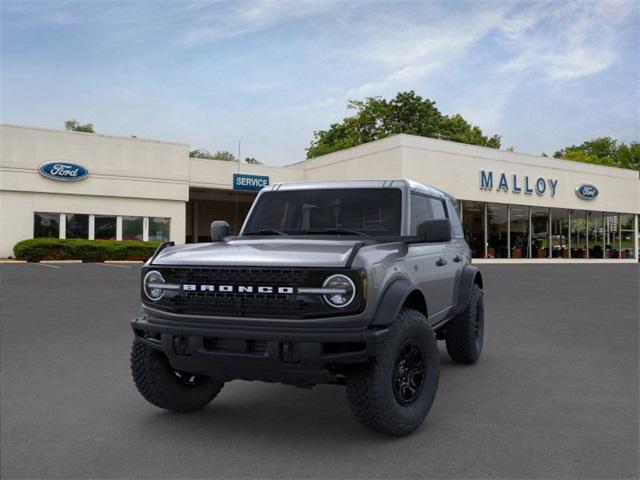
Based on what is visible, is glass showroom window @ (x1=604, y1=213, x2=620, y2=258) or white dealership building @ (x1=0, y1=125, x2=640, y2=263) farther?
glass showroom window @ (x1=604, y1=213, x2=620, y2=258)

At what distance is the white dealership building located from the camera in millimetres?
31516

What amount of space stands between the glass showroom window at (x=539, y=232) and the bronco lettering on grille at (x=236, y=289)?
133 ft

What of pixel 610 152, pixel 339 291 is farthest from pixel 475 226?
pixel 610 152

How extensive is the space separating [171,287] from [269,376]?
0.96m

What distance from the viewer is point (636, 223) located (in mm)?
47844

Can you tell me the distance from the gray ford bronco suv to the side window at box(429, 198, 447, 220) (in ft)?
3.75

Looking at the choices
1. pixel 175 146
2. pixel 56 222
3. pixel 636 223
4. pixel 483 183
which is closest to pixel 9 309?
pixel 56 222

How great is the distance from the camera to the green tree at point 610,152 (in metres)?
88.6

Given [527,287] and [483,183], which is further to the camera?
[483,183]

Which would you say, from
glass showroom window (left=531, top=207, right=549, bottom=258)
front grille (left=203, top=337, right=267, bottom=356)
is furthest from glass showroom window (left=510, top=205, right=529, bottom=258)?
front grille (left=203, top=337, right=267, bottom=356)

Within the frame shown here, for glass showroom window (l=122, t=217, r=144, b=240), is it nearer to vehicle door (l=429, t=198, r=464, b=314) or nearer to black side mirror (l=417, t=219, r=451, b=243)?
vehicle door (l=429, t=198, r=464, b=314)

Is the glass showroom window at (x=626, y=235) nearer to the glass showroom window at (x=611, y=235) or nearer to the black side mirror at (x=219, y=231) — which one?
the glass showroom window at (x=611, y=235)

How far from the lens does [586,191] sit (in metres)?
43.0

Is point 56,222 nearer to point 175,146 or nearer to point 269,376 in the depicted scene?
point 175,146
